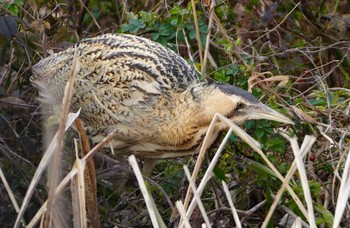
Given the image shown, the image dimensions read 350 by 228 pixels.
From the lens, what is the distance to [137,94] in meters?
4.68

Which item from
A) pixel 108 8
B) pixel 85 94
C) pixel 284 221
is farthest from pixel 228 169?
pixel 108 8

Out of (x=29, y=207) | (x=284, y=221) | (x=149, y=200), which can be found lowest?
(x=284, y=221)

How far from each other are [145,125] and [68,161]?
391 millimetres

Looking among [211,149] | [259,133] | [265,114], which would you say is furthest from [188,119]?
A: [265,114]

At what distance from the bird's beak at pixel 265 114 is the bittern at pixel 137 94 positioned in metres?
0.20

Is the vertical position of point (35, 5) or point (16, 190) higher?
point (35, 5)

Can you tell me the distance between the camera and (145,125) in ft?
15.2

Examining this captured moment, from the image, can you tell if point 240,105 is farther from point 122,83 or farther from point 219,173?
point 122,83

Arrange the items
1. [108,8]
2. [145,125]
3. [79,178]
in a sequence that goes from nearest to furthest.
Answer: [79,178], [145,125], [108,8]

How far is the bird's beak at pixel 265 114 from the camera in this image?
4150 millimetres

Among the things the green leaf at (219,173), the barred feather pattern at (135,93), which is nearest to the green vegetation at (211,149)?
the green leaf at (219,173)

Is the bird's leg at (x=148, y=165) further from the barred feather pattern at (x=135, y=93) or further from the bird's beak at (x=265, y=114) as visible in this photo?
the bird's beak at (x=265, y=114)

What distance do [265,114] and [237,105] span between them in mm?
139

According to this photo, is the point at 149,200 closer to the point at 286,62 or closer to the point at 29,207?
the point at 29,207
